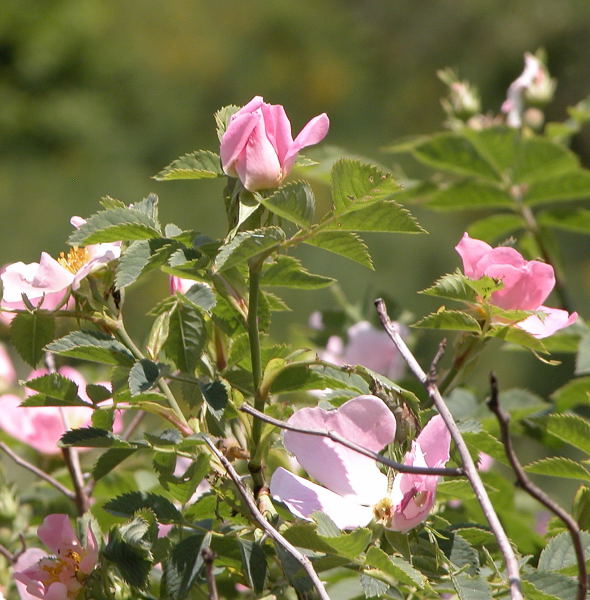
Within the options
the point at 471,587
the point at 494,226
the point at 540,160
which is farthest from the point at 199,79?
the point at 471,587

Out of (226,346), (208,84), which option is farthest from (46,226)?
(226,346)

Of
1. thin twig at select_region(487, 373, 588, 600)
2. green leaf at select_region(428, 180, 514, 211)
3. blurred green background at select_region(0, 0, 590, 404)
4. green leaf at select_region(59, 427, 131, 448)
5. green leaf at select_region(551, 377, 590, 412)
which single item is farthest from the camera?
blurred green background at select_region(0, 0, 590, 404)

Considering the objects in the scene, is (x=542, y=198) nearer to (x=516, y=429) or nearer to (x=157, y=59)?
(x=516, y=429)

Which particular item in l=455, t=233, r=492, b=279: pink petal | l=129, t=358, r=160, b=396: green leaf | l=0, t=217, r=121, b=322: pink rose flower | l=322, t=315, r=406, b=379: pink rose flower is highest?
l=322, t=315, r=406, b=379: pink rose flower

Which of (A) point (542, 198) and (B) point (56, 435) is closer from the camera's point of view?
(B) point (56, 435)

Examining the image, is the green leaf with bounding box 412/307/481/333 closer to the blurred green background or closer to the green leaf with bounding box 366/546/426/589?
the green leaf with bounding box 366/546/426/589

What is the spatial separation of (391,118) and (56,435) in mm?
5525

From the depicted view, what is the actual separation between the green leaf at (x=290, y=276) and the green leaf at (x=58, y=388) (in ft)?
0.51

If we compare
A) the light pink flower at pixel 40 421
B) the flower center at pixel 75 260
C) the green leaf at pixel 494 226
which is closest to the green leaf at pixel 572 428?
the flower center at pixel 75 260

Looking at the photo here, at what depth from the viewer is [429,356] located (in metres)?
1.29

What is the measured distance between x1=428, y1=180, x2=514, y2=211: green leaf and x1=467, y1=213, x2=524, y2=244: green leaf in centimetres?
5

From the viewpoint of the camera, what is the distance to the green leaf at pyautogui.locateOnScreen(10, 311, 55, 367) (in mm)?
731

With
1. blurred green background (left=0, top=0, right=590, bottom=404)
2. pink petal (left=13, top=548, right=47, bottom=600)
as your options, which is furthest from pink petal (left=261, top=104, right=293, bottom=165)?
blurred green background (left=0, top=0, right=590, bottom=404)

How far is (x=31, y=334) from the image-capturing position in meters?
0.73
